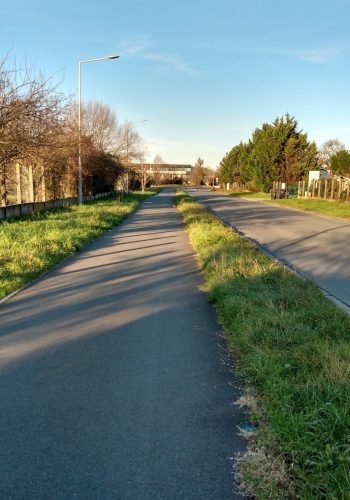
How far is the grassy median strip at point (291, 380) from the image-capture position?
9.20ft

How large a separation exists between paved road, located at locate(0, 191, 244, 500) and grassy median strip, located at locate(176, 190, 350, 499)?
0.23 meters

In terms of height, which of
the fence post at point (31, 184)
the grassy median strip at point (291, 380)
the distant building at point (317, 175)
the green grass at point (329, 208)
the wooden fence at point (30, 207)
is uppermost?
the distant building at point (317, 175)

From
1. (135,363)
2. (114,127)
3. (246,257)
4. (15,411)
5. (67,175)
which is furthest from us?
(114,127)

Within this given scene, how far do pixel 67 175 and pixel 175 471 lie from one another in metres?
32.2

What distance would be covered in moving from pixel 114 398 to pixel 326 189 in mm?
39828

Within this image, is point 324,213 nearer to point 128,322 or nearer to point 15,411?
point 128,322

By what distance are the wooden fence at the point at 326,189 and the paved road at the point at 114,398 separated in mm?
32138

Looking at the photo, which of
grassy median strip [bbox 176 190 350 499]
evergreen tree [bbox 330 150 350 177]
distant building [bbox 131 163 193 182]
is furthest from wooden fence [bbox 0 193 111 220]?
distant building [bbox 131 163 193 182]

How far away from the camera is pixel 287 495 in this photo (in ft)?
8.78

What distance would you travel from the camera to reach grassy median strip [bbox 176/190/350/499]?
2.80 meters

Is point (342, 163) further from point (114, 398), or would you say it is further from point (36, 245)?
point (114, 398)

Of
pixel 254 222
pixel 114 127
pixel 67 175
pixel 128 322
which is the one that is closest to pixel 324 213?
pixel 254 222

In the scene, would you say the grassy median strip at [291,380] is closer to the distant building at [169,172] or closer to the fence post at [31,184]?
the fence post at [31,184]

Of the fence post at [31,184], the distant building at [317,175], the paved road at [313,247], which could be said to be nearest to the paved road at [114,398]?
the paved road at [313,247]
